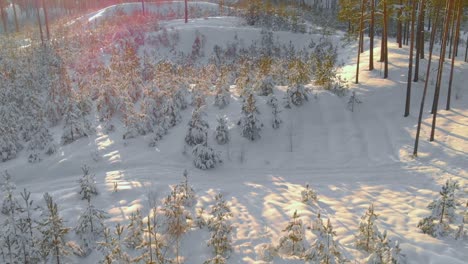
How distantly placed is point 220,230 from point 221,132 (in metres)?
6.19

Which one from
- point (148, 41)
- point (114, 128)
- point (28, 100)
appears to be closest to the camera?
point (114, 128)

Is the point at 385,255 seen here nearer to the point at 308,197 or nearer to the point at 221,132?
the point at 308,197

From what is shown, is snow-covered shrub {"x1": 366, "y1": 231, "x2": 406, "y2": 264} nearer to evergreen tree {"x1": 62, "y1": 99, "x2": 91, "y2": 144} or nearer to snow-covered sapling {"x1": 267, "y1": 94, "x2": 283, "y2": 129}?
snow-covered sapling {"x1": 267, "y1": 94, "x2": 283, "y2": 129}

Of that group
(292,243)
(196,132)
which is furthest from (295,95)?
(292,243)

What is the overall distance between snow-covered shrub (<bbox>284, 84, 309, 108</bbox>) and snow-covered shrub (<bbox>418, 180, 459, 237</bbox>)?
7.97 meters

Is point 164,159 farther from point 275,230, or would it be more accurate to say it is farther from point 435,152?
point 435,152

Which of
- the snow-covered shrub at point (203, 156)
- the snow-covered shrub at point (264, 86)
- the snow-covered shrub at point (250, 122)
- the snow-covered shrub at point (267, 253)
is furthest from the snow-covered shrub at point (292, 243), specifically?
the snow-covered shrub at point (264, 86)

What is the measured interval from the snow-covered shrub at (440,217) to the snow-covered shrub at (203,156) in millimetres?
6750

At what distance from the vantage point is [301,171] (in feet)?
43.1

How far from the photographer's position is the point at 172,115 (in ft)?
50.3

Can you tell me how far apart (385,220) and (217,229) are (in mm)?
4439

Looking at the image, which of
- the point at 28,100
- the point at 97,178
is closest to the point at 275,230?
the point at 97,178

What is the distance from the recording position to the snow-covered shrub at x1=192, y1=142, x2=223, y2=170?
1293cm

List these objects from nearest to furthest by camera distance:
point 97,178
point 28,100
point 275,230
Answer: point 275,230, point 97,178, point 28,100
